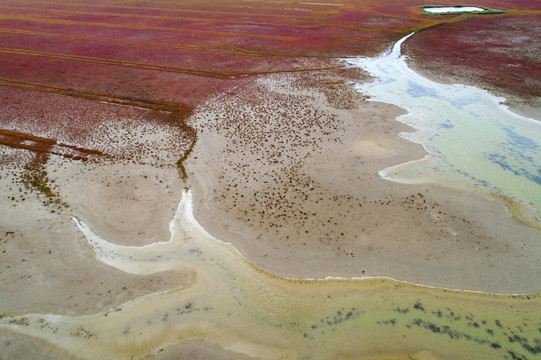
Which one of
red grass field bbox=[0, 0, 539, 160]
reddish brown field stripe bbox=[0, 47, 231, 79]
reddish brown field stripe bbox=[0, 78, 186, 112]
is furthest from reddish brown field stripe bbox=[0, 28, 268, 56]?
reddish brown field stripe bbox=[0, 78, 186, 112]

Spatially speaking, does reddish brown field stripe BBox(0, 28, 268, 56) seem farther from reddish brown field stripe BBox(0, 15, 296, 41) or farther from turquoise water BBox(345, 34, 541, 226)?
turquoise water BBox(345, 34, 541, 226)

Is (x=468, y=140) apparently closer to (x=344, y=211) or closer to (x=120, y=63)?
(x=344, y=211)

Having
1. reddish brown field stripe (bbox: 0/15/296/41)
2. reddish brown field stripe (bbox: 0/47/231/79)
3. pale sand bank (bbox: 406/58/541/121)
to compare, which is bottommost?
pale sand bank (bbox: 406/58/541/121)

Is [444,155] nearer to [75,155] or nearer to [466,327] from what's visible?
[466,327]

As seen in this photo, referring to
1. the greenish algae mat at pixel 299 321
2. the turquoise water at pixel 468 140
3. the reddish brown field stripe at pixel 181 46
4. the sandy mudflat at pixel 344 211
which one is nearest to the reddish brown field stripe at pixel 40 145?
the sandy mudflat at pixel 344 211

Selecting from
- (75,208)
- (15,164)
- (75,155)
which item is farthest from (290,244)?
(15,164)

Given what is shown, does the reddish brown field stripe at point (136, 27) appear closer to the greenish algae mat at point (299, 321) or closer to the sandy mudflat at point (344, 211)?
the sandy mudflat at point (344, 211)
